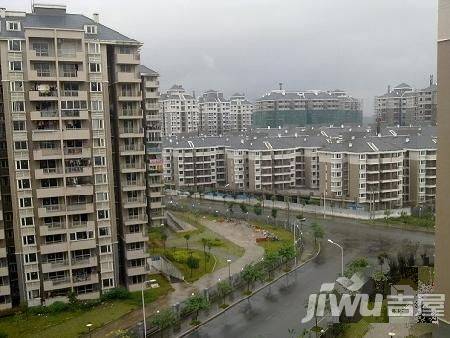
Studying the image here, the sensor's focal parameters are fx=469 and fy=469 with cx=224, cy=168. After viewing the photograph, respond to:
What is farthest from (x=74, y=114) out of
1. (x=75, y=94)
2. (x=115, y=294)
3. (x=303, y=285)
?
(x=303, y=285)

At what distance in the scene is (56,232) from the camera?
92.3 feet

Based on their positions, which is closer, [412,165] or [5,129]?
[5,129]

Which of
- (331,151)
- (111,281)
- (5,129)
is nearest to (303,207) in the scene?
(331,151)

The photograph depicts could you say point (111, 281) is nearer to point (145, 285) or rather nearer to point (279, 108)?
point (145, 285)

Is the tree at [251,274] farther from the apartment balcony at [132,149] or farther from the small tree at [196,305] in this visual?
the apartment balcony at [132,149]

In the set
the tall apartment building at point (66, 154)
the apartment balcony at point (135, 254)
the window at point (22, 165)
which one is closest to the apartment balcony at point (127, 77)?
the tall apartment building at point (66, 154)

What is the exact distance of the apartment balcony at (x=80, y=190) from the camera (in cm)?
2833

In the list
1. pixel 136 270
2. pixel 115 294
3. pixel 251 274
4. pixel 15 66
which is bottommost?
pixel 115 294

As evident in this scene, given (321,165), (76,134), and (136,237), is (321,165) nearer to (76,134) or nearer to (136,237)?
(136,237)

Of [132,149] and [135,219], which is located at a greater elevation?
[132,149]

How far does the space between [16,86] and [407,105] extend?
3942 inches

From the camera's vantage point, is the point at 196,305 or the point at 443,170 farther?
the point at 196,305

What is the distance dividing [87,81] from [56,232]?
928cm

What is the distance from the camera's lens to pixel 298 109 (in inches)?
4926
